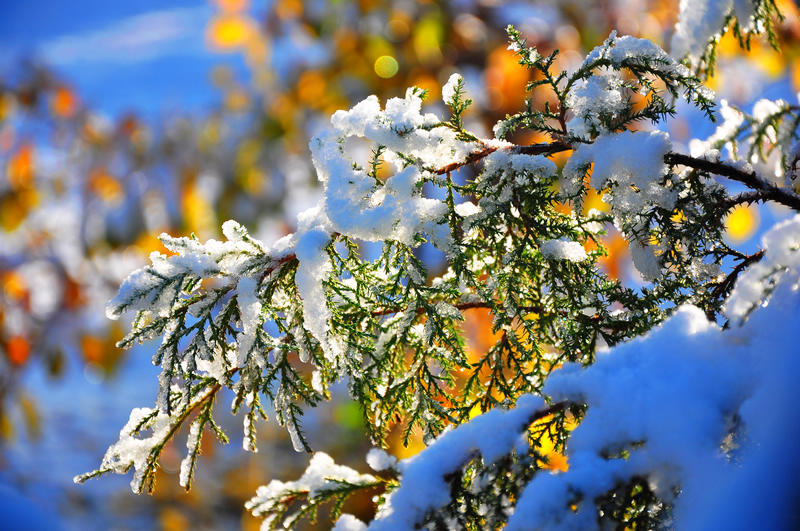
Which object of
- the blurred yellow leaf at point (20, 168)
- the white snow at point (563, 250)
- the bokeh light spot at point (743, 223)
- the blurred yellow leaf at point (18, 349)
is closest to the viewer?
the white snow at point (563, 250)

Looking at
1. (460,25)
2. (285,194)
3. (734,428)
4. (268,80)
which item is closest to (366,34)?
(460,25)

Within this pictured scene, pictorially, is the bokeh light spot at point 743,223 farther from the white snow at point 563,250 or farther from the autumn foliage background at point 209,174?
the white snow at point 563,250

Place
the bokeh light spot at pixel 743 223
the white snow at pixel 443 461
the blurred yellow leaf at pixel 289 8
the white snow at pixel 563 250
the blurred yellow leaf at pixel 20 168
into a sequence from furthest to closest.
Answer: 1. the blurred yellow leaf at pixel 20 168
2. the blurred yellow leaf at pixel 289 8
3. the bokeh light spot at pixel 743 223
4. the white snow at pixel 563 250
5. the white snow at pixel 443 461

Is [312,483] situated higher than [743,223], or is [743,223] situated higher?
[743,223]

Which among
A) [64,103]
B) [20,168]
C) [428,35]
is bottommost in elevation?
[428,35]

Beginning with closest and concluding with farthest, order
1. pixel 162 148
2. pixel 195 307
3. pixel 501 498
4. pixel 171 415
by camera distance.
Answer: pixel 501 498, pixel 195 307, pixel 171 415, pixel 162 148

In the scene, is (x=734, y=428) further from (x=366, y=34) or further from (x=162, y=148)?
Result: (x=162, y=148)

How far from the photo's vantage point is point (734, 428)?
79cm

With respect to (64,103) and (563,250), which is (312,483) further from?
(64,103)

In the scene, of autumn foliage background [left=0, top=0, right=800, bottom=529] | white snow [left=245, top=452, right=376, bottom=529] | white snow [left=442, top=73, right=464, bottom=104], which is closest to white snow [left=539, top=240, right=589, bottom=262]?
white snow [left=442, top=73, right=464, bottom=104]

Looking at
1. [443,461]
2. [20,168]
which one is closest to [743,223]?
[443,461]

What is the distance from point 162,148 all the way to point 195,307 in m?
8.32

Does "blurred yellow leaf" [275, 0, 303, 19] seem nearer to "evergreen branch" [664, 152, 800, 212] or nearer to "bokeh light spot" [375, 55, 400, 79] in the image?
"bokeh light spot" [375, 55, 400, 79]

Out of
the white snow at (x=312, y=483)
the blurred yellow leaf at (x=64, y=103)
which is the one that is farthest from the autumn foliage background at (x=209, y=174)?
the white snow at (x=312, y=483)
